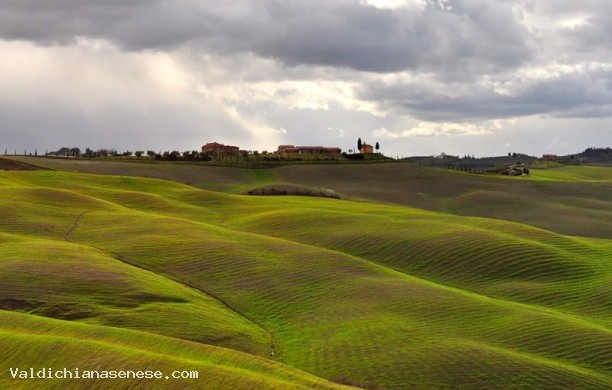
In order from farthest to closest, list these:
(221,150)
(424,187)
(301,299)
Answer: (221,150) → (424,187) → (301,299)

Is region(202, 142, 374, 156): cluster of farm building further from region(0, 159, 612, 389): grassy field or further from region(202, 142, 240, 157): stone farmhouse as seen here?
region(0, 159, 612, 389): grassy field

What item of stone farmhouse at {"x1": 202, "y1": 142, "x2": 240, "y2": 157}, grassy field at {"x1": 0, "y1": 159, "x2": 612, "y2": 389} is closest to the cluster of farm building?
stone farmhouse at {"x1": 202, "y1": 142, "x2": 240, "y2": 157}

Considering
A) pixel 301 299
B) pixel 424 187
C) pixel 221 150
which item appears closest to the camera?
pixel 301 299

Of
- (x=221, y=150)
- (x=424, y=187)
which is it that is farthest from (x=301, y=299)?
(x=221, y=150)

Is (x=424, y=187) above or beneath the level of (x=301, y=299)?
above

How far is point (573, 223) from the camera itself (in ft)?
273

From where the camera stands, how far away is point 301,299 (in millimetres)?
39188

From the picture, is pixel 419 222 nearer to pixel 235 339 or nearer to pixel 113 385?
pixel 235 339

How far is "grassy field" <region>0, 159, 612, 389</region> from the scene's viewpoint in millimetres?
27359

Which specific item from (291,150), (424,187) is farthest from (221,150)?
(424,187)

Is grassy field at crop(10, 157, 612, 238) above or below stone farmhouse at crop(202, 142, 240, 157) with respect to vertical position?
below

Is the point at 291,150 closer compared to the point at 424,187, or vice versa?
the point at 424,187

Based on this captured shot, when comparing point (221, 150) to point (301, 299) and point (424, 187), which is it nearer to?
point (424, 187)

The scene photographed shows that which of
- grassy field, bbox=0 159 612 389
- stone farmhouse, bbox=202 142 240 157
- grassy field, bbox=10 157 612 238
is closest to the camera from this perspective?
grassy field, bbox=0 159 612 389
